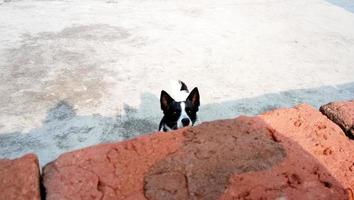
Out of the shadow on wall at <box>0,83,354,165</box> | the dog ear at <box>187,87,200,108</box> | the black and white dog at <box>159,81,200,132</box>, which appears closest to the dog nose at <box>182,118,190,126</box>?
the black and white dog at <box>159,81,200,132</box>

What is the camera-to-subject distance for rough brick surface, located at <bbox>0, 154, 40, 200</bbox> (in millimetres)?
1743

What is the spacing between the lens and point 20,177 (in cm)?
183

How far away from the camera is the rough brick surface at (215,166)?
5.98ft

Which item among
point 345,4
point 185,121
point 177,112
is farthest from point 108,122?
point 345,4

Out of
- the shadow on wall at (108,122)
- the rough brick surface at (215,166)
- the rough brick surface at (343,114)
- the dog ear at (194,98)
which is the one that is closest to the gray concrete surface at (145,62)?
the shadow on wall at (108,122)

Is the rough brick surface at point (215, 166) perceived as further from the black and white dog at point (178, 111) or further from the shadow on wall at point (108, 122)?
the shadow on wall at point (108, 122)

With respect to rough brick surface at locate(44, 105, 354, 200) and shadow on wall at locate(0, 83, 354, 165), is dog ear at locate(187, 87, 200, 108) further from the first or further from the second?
rough brick surface at locate(44, 105, 354, 200)

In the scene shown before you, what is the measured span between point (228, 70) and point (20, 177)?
15.7 ft

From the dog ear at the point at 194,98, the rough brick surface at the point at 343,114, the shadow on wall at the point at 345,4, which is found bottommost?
the dog ear at the point at 194,98

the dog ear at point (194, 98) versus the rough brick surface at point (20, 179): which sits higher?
the rough brick surface at point (20, 179)

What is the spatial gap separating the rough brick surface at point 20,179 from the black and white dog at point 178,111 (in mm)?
2358

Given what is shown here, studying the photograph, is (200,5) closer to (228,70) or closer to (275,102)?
(228,70)

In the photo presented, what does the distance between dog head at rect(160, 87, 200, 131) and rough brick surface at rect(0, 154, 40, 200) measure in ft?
7.74

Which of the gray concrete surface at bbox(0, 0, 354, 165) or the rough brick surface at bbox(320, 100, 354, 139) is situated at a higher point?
the rough brick surface at bbox(320, 100, 354, 139)
